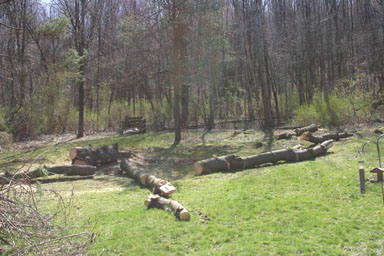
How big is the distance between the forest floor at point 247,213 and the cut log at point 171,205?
0.42 feet

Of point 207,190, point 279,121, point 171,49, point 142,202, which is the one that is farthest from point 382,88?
point 142,202

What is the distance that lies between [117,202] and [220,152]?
594 cm

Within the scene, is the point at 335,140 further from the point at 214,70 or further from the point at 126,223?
the point at 126,223

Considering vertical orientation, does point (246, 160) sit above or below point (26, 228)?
below

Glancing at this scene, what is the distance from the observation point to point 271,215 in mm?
5211

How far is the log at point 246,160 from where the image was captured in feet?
28.9

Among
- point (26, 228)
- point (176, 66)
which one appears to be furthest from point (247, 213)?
point (176, 66)

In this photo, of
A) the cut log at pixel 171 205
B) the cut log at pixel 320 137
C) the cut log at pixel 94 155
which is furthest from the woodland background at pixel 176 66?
the cut log at pixel 171 205

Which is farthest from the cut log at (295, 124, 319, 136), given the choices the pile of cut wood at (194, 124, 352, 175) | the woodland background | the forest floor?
the forest floor

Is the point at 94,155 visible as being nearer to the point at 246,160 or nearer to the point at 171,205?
the point at 246,160

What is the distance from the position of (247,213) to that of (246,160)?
3.69 metres

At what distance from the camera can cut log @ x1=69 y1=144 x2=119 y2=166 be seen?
408 inches

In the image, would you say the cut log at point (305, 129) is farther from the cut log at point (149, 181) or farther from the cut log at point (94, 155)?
the cut log at point (149, 181)

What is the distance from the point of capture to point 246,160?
29.6 ft
